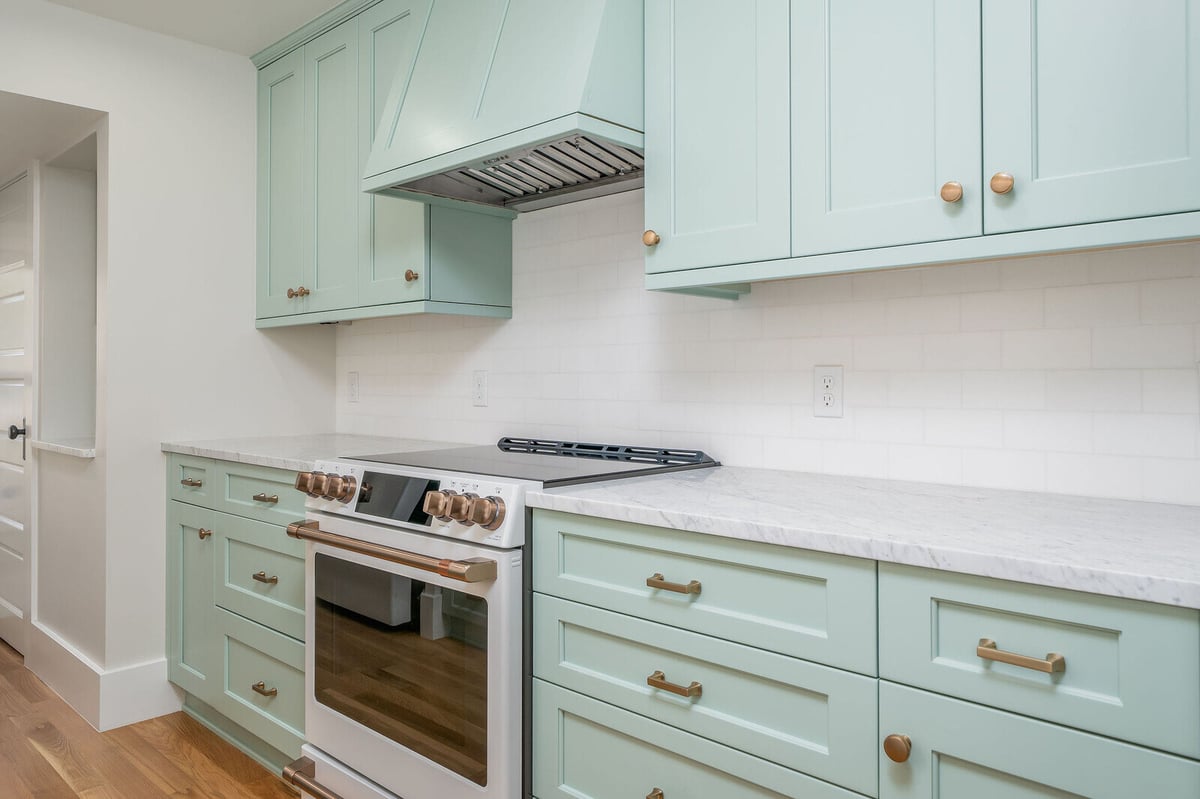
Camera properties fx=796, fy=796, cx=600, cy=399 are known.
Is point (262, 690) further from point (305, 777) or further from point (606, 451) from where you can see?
point (606, 451)

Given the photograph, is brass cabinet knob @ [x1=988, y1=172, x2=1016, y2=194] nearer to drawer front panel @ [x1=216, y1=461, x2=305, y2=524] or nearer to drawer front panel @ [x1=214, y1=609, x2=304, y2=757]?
drawer front panel @ [x1=216, y1=461, x2=305, y2=524]

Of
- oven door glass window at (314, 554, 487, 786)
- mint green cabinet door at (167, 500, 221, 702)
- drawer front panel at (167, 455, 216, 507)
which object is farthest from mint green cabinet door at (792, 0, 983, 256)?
mint green cabinet door at (167, 500, 221, 702)

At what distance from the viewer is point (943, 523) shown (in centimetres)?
125

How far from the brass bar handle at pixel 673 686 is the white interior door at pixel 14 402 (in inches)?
122

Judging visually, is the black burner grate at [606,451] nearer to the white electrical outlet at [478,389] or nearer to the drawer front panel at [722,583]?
the white electrical outlet at [478,389]

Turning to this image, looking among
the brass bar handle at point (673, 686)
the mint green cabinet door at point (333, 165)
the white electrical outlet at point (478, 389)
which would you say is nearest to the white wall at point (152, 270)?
the mint green cabinet door at point (333, 165)

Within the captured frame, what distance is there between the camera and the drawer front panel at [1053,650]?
3.00 ft

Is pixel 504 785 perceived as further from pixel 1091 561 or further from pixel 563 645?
pixel 1091 561

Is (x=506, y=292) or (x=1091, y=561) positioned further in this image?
Answer: (x=506, y=292)

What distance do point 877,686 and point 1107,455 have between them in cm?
72

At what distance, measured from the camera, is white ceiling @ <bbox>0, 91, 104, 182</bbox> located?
105 inches

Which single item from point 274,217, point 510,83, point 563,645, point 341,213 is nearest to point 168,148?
point 274,217

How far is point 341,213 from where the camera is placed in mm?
2740

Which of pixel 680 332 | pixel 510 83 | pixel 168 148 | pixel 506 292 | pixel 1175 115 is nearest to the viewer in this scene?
pixel 1175 115
